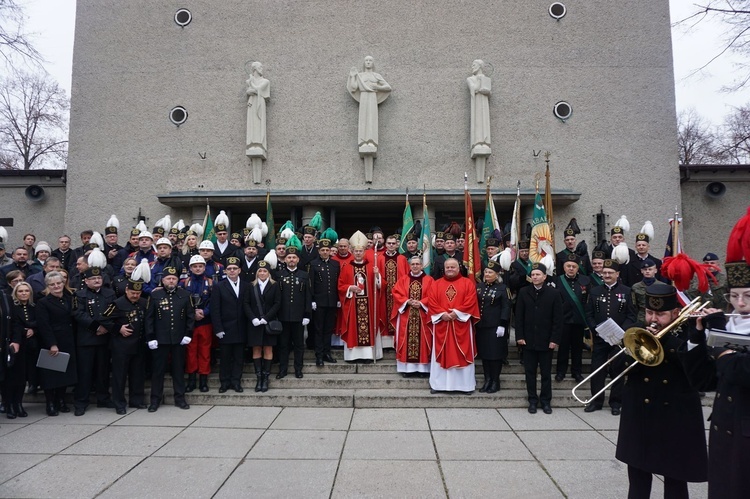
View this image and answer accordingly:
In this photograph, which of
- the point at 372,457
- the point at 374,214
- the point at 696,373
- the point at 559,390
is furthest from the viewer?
the point at 374,214

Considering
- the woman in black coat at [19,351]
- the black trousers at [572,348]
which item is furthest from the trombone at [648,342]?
the woman in black coat at [19,351]

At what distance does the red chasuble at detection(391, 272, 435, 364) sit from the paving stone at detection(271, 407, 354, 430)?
1364 mm

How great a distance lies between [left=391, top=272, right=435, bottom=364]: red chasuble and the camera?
7.21 meters

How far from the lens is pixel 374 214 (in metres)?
13.0

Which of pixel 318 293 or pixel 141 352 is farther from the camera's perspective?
pixel 318 293

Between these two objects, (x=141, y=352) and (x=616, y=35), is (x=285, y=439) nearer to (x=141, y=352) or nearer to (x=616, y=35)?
(x=141, y=352)

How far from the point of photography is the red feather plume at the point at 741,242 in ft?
8.65

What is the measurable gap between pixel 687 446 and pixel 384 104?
1032 cm

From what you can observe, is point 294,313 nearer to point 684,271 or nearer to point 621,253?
point 684,271

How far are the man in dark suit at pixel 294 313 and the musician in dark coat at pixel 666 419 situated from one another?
489 cm

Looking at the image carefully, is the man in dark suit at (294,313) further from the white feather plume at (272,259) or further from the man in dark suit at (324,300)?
the white feather plume at (272,259)

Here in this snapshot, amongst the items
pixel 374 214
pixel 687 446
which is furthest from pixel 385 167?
pixel 687 446

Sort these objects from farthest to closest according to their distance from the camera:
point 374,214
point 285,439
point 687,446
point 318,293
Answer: point 374,214 → point 318,293 → point 285,439 → point 687,446

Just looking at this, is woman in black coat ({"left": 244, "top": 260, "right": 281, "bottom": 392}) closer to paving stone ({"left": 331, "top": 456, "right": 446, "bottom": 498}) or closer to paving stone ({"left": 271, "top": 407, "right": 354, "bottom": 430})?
paving stone ({"left": 271, "top": 407, "right": 354, "bottom": 430})
